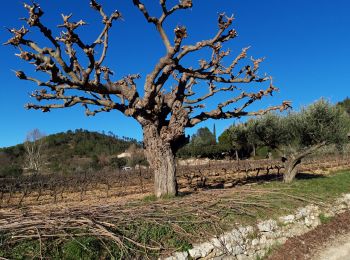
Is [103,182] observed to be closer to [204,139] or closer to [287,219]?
[287,219]

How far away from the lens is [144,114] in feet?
39.1

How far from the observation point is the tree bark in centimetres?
1199

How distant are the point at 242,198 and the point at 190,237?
3.71 m

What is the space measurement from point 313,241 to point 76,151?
60.8 m

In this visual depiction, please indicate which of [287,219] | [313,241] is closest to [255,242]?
[287,219]

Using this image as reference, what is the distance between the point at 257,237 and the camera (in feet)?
29.3

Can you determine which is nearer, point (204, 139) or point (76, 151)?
point (76, 151)

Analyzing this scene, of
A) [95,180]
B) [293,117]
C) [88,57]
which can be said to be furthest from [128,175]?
[88,57]

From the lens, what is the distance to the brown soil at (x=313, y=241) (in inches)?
349

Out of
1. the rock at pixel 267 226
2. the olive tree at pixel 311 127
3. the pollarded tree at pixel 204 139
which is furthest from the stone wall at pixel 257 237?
the pollarded tree at pixel 204 139

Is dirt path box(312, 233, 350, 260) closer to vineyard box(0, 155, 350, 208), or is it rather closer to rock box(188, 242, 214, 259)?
rock box(188, 242, 214, 259)

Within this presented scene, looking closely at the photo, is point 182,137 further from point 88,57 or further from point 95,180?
point 95,180

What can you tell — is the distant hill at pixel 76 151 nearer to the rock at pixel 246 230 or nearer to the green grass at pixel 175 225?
the green grass at pixel 175 225

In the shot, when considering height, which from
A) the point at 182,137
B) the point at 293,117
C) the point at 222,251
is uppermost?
the point at 293,117
